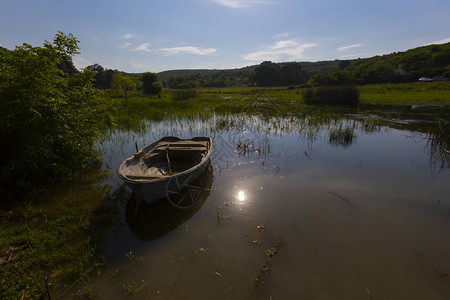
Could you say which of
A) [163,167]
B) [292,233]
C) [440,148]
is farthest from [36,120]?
[440,148]

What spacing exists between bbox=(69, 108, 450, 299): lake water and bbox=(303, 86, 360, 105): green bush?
19156 mm

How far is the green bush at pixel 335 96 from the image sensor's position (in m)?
26.5

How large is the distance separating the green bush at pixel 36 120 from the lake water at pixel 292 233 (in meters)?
1.90

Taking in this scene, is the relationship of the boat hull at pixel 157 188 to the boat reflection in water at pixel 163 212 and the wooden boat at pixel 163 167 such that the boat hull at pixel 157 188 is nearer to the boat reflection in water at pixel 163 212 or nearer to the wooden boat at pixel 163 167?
the wooden boat at pixel 163 167

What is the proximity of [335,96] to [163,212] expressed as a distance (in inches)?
1143

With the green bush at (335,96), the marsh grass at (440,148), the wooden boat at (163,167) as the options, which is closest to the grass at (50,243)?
the wooden boat at (163,167)

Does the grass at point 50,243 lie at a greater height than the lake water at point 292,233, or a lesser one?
greater

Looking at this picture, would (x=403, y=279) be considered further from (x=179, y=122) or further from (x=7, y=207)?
(x=179, y=122)

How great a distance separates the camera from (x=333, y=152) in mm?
10453

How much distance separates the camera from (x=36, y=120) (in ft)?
19.1

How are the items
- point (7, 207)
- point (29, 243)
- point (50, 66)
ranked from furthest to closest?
point (50, 66)
point (7, 207)
point (29, 243)

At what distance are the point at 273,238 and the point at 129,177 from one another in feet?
13.9

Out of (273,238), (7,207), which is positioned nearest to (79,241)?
(7,207)

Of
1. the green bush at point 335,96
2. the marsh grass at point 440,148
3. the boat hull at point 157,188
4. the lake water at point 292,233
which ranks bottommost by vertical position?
the lake water at point 292,233
